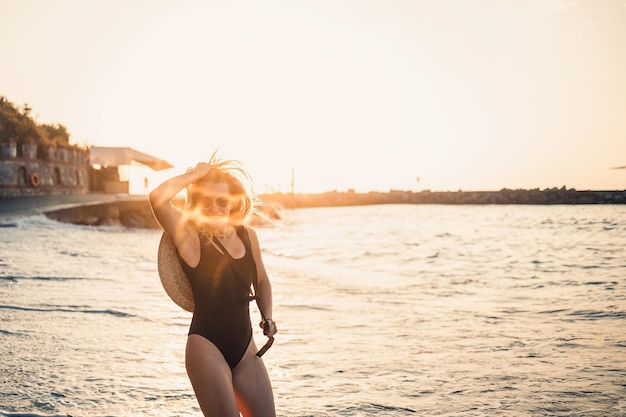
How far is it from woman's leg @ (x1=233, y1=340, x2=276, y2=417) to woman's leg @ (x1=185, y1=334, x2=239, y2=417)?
72mm

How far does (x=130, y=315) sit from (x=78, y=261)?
5.96 m

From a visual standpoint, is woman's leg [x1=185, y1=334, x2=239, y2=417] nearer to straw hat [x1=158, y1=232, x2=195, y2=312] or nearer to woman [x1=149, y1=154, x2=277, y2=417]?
woman [x1=149, y1=154, x2=277, y2=417]

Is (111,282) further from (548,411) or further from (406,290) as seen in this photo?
(548,411)

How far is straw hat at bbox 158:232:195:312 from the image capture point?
11.2 feet

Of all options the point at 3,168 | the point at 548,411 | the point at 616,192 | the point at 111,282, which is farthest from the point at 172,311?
the point at 616,192

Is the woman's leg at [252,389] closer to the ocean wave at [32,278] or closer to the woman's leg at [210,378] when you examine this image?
the woman's leg at [210,378]

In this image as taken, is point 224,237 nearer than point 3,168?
Yes

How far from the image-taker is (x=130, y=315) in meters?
9.60

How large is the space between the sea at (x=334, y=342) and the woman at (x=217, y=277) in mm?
2381

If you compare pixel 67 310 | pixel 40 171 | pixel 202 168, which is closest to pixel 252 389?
pixel 202 168

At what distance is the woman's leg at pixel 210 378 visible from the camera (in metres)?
3.15

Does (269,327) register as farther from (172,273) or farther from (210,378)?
(172,273)

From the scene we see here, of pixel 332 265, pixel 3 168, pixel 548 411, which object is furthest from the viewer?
pixel 3 168

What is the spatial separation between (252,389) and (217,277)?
628mm
